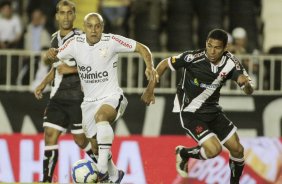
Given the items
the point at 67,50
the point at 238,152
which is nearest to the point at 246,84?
the point at 238,152

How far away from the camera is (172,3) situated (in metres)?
20.6

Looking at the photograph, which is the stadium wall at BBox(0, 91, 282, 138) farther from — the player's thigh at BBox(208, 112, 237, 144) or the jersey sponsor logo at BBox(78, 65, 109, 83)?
the jersey sponsor logo at BBox(78, 65, 109, 83)

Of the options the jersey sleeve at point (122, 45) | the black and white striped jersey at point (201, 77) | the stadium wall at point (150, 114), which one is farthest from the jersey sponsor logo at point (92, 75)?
the stadium wall at point (150, 114)

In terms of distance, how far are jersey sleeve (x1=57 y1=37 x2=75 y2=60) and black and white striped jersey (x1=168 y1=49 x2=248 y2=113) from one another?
1.29 metres

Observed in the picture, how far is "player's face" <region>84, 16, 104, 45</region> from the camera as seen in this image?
14.5m

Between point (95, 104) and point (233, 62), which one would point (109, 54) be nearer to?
point (95, 104)

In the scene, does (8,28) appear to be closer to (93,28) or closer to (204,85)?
(93,28)

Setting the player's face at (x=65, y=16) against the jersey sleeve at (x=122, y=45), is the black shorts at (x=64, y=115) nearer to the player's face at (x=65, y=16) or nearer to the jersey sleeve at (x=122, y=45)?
the player's face at (x=65, y=16)

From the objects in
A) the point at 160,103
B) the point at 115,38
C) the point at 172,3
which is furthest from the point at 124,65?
the point at 115,38

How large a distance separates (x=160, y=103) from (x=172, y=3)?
9.15 ft

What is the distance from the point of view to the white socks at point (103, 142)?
14273 mm

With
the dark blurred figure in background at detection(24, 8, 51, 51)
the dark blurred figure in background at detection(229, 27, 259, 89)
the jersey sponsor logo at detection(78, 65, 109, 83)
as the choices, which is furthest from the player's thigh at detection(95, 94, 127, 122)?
the dark blurred figure in background at detection(24, 8, 51, 51)

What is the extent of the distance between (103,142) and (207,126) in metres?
1.60

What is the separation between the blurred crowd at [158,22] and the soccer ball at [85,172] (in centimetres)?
532
